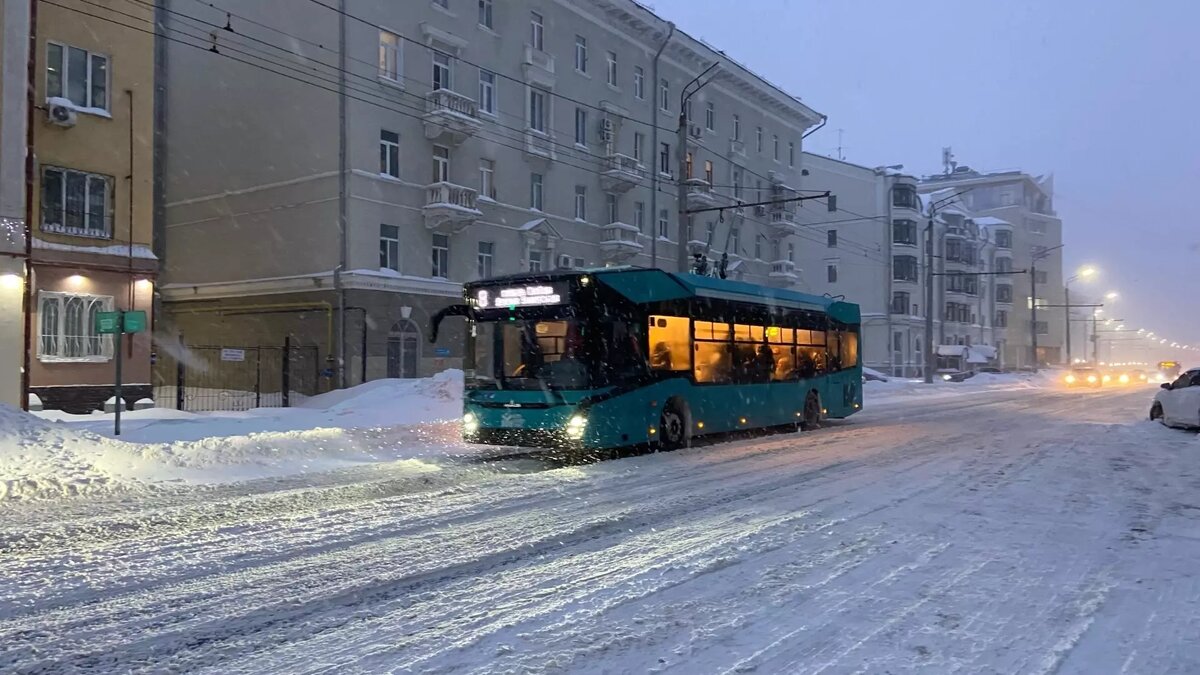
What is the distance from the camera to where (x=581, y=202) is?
3738 cm

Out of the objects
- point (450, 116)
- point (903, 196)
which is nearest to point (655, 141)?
point (450, 116)

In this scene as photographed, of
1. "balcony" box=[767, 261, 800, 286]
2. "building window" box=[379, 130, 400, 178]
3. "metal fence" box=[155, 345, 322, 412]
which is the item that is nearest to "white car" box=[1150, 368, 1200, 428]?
"building window" box=[379, 130, 400, 178]

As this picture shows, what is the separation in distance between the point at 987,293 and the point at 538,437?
274ft

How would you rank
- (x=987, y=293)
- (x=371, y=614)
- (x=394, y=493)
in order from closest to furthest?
(x=371, y=614), (x=394, y=493), (x=987, y=293)

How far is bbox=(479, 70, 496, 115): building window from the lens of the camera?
32.0 m

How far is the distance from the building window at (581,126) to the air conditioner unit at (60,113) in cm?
1926

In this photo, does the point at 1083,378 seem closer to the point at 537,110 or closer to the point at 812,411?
the point at 537,110

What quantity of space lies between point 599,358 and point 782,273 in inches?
1544

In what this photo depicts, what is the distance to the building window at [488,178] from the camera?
32.5 m

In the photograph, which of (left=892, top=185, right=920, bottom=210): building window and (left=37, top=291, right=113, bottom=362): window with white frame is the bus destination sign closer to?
(left=37, top=291, right=113, bottom=362): window with white frame

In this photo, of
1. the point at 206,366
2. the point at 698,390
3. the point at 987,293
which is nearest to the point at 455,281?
the point at 206,366

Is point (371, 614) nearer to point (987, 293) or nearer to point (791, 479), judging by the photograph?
point (791, 479)

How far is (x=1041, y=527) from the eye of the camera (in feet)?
28.3

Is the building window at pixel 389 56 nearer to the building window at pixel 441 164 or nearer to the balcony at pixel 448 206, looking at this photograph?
the building window at pixel 441 164
